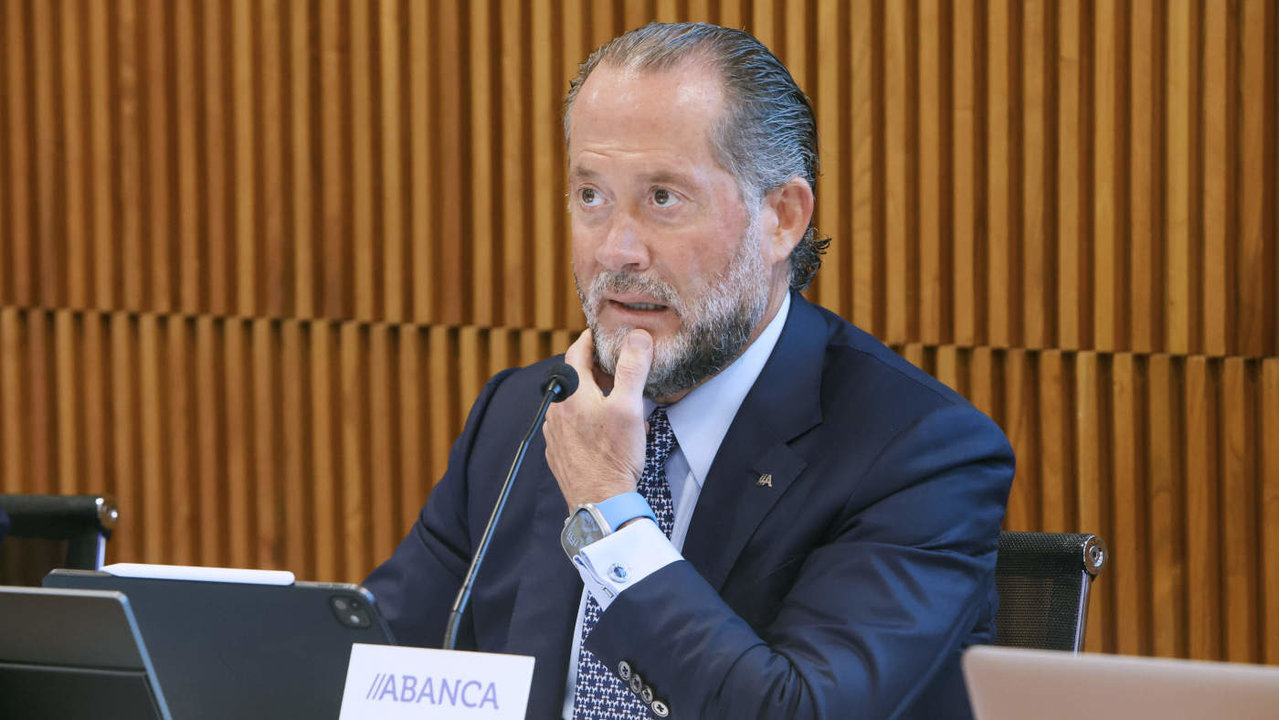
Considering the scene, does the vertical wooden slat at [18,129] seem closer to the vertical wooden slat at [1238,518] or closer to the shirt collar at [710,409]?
the shirt collar at [710,409]

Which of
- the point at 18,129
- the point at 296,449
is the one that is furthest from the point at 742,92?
the point at 18,129

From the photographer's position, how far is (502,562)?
2.13 metres

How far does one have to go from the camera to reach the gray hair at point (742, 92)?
78.4 inches

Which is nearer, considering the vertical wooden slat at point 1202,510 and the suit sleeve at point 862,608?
the suit sleeve at point 862,608

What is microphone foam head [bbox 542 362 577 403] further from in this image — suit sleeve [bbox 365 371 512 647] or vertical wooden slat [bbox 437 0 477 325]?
vertical wooden slat [bbox 437 0 477 325]

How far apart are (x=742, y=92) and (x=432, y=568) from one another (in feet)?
2.66

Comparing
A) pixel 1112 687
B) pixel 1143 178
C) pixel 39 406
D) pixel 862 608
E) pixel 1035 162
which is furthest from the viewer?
pixel 39 406

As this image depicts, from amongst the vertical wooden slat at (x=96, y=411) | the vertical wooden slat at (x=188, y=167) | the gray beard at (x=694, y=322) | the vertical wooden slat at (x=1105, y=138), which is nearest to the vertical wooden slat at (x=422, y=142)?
the vertical wooden slat at (x=188, y=167)

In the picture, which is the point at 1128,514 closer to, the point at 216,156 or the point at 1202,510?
the point at 1202,510

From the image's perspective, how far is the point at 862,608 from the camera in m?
1.78

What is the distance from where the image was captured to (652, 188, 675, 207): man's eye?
1.98m

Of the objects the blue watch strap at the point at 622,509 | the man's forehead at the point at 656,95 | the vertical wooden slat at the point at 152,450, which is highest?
the man's forehead at the point at 656,95

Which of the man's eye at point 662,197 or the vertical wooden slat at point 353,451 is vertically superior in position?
the man's eye at point 662,197

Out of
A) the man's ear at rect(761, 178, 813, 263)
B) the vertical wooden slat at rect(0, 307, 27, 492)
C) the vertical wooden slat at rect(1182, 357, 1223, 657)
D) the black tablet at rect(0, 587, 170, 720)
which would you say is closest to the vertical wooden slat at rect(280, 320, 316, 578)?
the vertical wooden slat at rect(0, 307, 27, 492)
